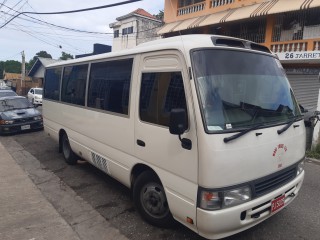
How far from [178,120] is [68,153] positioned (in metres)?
4.61

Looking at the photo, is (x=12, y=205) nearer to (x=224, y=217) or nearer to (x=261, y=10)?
(x=224, y=217)

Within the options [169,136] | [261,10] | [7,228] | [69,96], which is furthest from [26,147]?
[261,10]

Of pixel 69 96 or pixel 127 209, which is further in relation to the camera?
pixel 69 96

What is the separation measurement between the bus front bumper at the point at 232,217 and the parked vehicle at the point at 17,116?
9.68 meters

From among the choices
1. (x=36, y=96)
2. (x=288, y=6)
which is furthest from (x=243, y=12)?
(x=36, y=96)

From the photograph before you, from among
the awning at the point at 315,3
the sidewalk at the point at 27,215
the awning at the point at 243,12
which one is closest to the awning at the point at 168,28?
the awning at the point at 243,12

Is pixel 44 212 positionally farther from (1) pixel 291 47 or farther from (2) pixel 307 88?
(1) pixel 291 47

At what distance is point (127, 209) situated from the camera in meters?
4.32

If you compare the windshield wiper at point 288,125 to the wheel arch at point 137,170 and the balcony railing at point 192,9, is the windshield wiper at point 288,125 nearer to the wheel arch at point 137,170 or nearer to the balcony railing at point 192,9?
the wheel arch at point 137,170

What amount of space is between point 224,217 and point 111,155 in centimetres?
223

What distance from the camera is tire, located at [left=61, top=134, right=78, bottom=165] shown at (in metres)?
6.49

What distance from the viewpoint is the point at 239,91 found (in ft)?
10.00

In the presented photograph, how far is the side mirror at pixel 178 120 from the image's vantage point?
2.66 meters

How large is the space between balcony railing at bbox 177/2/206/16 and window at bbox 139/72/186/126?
1429 centimetres
